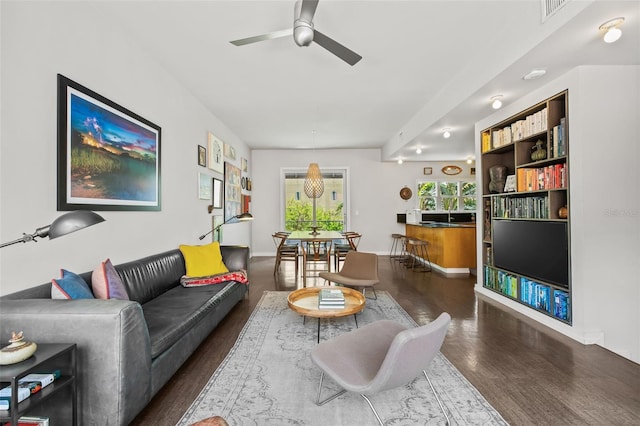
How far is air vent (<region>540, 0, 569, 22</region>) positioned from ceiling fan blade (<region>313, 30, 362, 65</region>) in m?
1.46

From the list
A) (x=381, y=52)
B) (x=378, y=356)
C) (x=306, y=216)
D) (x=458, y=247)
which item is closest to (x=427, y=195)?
(x=458, y=247)

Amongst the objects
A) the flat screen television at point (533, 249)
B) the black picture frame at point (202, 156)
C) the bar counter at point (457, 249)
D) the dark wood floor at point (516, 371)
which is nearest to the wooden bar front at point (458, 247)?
the bar counter at point (457, 249)

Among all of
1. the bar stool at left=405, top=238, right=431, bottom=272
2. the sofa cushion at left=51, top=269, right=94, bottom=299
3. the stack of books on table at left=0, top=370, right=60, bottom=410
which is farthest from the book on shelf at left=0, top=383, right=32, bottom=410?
the bar stool at left=405, top=238, right=431, bottom=272

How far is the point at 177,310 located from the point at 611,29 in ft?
13.1

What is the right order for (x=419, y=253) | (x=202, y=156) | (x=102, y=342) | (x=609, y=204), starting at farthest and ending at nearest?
(x=419, y=253)
(x=202, y=156)
(x=609, y=204)
(x=102, y=342)

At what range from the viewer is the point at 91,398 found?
5.13ft

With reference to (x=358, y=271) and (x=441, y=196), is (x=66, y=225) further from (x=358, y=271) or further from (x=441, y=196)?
(x=441, y=196)

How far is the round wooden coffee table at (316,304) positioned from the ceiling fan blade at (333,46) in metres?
2.24

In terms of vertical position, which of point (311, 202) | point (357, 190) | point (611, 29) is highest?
point (611, 29)

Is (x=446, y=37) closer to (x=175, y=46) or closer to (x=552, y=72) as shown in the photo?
(x=552, y=72)

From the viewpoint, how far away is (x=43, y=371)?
4.96 ft

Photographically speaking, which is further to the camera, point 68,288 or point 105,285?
point 105,285

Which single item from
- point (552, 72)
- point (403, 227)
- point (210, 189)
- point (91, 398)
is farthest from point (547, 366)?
point (403, 227)

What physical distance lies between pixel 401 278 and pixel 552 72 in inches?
145
